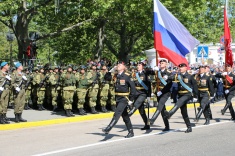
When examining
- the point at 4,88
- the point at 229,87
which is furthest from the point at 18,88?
the point at 229,87

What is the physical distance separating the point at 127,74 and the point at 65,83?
15.3ft

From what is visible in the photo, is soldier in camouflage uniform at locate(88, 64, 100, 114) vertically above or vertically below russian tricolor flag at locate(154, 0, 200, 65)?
below

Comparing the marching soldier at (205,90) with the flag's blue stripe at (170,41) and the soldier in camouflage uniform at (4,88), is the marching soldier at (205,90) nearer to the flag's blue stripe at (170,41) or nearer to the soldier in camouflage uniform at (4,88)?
the flag's blue stripe at (170,41)

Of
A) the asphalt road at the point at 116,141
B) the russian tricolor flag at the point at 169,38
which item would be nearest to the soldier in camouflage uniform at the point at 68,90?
the asphalt road at the point at 116,141

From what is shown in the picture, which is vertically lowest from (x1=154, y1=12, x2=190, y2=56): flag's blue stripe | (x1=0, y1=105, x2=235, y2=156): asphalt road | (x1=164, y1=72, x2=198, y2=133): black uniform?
(x1=0, y1=105, x2=235, y2=156): asphalt road

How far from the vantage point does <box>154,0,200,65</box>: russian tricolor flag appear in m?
13.0

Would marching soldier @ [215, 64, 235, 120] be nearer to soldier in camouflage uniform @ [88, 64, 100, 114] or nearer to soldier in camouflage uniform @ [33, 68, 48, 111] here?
soldier in camouflage uniform @ [88, 64, 100, 114]

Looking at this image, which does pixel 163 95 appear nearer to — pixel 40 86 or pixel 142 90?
pixel 142 90

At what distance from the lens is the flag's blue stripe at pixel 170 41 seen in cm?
1310

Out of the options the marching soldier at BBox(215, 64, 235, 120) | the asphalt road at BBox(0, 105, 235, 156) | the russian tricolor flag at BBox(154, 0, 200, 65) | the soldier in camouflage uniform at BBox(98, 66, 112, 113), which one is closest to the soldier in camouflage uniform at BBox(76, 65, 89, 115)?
the soldier in camouflage uniform at BBox(98, 66, 112, 113)

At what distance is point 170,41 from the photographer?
13.2m

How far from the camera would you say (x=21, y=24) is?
2541cm

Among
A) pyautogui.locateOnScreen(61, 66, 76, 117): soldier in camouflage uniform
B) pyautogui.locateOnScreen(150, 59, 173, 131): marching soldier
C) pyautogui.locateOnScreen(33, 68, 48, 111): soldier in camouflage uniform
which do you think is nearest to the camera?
pyautogui.locateOnScreen(150, 59, 173, 131): marching soldier

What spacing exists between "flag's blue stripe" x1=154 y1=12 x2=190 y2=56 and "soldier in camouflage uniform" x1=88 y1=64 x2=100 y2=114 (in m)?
3.51
